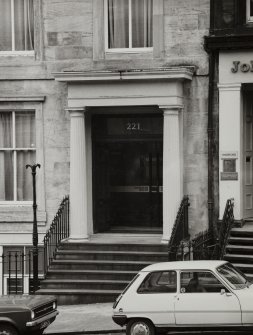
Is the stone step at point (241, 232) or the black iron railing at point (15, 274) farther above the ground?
the stone step at point (241, 232)

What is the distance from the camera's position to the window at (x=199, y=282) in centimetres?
1802

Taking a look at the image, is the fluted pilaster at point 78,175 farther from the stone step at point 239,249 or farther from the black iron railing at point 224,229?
the stone step at point 239,249

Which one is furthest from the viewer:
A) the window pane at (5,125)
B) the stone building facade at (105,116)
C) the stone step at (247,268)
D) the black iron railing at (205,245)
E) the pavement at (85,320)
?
the window pane at (5,125)

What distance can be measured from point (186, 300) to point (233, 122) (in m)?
7.59

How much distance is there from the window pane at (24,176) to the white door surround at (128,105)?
5.63 ft

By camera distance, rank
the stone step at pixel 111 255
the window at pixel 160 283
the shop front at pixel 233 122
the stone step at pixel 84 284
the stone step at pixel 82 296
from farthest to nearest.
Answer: the shop front at pixel 233 122
the stone step at pixel 111 255
the stone step at pixel 84 284
the stone step at pixel 82 296
the window at pixel 160 283

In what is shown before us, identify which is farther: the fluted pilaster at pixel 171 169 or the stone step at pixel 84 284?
the fluted pilaster at pixel 171 169

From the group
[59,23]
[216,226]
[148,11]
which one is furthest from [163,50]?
[216,226]

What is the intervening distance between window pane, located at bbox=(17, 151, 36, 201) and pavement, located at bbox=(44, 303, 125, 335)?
4.61m

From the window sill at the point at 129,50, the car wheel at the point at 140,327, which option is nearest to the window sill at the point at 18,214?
the window sill at the point at 129,50

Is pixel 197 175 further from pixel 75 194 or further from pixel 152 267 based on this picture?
pixel 152 267

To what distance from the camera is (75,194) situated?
25.1m

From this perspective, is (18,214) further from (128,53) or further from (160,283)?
(160,283)

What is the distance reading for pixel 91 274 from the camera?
77.7ft
